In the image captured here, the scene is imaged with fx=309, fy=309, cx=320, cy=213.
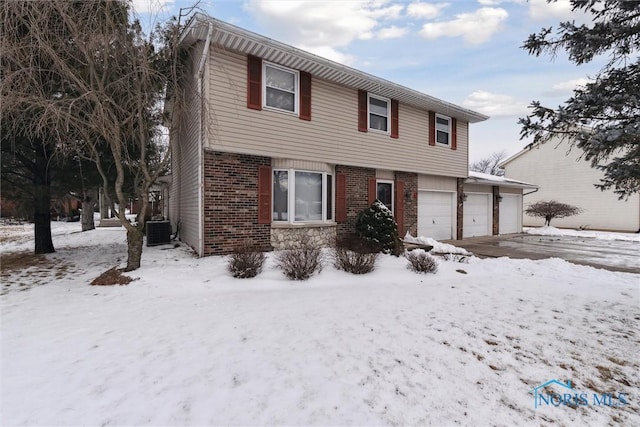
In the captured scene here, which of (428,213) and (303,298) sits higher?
(428,213)

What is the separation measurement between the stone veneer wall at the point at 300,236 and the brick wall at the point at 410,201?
3.81 metres

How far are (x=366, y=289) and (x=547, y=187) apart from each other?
75.1 feet

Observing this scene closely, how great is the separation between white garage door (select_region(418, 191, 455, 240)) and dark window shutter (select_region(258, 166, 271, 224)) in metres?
6.82

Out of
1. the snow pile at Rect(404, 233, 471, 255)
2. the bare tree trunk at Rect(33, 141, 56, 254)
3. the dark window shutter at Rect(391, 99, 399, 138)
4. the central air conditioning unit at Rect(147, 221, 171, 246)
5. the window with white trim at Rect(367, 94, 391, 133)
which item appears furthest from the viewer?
the dark window shutter at Rect(391, 99, 399, 138)

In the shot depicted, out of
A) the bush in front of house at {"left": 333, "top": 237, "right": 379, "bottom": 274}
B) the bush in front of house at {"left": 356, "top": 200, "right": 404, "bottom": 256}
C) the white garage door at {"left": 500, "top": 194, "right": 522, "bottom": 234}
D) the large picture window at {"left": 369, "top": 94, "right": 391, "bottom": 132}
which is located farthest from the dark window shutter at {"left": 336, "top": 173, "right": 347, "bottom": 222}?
the white garage door at {"left": 500, "top": 194, "right": 522, "bottom": 234}

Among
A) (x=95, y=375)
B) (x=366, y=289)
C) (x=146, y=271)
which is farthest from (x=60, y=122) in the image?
(x=366, y=289)

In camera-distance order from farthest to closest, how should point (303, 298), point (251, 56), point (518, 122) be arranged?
point (251, 56)
point (303, 298)
point (518, 122)

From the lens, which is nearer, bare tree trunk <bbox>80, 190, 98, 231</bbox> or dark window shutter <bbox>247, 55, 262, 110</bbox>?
dark window shutter <bbox>247, 55, 262, 110</bbox>

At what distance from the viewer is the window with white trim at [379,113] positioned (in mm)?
10945

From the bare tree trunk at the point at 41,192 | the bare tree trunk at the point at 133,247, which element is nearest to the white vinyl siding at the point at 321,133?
the bare tree trunk at the point at 133,247

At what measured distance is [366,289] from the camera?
19.0 ft

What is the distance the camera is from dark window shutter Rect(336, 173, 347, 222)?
10070 mm

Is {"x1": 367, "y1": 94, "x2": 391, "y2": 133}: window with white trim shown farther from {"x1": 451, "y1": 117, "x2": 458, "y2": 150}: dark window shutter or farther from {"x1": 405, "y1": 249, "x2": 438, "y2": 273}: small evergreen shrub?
{"x1": 405, "y1": 249, "x2": 438, "y2": 273}: small evergreen shrub

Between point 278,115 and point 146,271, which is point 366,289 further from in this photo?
point 278,115
